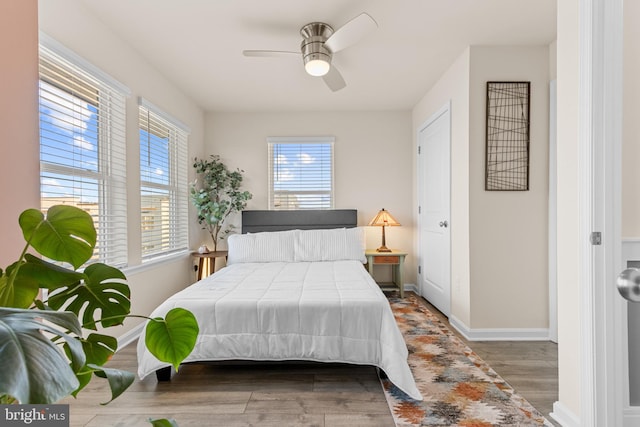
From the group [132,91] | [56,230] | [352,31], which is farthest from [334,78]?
[56,230]

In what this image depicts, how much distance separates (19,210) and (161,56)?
250 cm

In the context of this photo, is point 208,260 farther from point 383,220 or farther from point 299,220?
point 383,220

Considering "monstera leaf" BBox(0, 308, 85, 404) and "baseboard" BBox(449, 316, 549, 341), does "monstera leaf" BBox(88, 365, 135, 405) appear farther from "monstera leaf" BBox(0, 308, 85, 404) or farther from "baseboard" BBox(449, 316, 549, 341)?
"baseboard" BBox(449, 316, 549, 341)

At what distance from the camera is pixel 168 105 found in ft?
11.9

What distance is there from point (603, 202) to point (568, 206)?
0.91 ft

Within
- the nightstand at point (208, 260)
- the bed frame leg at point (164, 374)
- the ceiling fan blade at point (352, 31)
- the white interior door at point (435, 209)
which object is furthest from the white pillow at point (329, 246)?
the ceiling fan blade at point (352, 31)

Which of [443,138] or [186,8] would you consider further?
[443,138]

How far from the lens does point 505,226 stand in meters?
2.91

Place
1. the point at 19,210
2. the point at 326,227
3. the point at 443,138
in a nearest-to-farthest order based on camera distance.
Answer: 1. the point at 19,210
2. the point at 443,138
3. the point at 326,227

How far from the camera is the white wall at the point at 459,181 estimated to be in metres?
2.96

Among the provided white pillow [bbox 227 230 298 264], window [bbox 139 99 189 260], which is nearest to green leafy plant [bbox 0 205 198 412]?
window [bbox 139 99 189 260]

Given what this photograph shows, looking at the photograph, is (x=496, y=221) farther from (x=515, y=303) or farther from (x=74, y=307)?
(x=74, y=307)

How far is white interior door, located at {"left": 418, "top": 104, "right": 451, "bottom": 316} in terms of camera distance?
3.43m

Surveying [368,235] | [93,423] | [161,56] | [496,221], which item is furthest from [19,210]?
[368,235]
